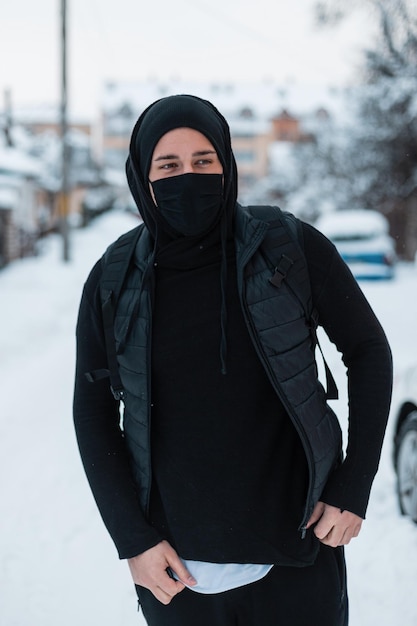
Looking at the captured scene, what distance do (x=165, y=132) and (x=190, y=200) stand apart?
6.5 inches

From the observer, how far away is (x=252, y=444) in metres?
1.55

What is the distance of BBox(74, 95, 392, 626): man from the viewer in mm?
1546

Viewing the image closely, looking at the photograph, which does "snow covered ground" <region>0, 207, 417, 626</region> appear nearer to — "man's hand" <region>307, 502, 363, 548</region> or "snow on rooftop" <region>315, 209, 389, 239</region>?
"man's hand" <region>307, 502, 363, 548</region>

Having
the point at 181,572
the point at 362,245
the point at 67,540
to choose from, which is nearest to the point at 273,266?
the point at 181,572

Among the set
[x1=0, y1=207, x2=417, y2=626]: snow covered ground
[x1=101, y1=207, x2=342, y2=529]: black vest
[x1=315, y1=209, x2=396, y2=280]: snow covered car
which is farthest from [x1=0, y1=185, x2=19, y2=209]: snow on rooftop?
[x1=101, y1=207, x2=342, y2=529]: black vest

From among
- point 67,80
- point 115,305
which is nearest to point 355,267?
point 67,80

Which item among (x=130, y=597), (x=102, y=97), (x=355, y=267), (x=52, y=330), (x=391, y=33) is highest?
(x=102, y=97)

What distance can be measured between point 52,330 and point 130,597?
8.66 meters

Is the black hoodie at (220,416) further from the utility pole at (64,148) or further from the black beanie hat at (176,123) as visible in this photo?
the utility pole at (64,148)

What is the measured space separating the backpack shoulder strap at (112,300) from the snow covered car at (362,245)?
10.9 metres

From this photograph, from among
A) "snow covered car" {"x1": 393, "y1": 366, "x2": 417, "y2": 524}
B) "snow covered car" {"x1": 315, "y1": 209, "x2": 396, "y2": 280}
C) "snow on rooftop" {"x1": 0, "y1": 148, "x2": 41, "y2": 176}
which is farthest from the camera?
"snow on rooftop" {"x1": 0, "y1": 148, "x2": 41, "y2": 176}

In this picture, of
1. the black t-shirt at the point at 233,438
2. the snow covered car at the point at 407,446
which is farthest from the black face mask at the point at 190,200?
the snow covered car at the point at 407,446

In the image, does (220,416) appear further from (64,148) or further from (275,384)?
(64,148)

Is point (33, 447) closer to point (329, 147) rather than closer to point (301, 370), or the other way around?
point (301, 370)
